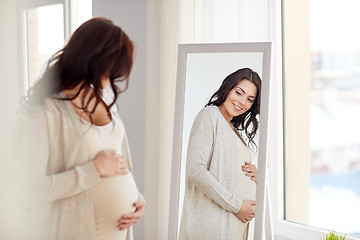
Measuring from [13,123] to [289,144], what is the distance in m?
1.34

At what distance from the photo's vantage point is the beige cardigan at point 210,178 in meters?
1.77

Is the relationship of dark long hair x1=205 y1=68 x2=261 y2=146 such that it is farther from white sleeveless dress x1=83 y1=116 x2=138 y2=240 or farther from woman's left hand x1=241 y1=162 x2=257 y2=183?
white sleeveless dress x1=83 y1=116 x2=138 y2=240

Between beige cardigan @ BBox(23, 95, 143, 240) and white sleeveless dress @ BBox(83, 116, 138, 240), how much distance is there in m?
0.02

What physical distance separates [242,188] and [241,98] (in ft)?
1.12

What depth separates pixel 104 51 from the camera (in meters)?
1.42

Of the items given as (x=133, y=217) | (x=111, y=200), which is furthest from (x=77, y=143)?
(x=133, y=217)

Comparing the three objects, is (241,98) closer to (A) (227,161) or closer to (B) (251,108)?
(B) (251,108)

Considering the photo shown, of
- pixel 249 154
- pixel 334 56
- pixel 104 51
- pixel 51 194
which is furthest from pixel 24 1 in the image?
pixel 334 56

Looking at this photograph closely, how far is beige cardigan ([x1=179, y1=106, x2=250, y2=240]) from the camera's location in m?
1.77

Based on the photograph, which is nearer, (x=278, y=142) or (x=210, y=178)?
(x=210, y=178)

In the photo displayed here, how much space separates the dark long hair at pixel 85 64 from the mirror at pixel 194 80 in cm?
41

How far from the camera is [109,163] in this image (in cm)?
143

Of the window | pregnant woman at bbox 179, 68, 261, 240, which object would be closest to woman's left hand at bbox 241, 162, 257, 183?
pregnant woman at bbox 179, 68, 261, 240

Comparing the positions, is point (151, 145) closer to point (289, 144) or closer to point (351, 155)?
point (289, 144)
